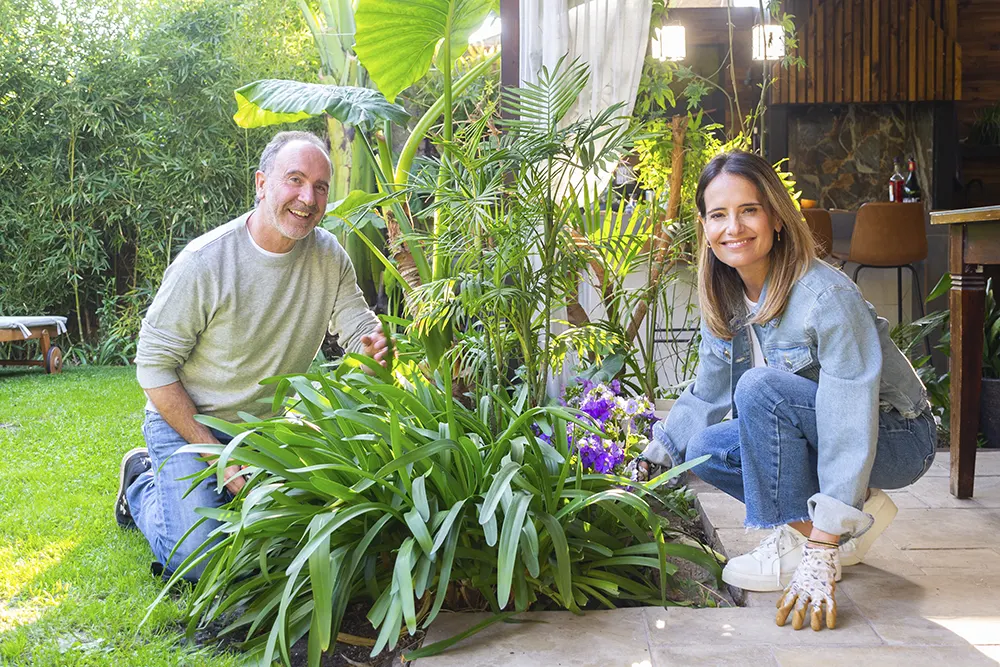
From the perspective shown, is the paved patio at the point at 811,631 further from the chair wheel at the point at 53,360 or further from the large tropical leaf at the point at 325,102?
the chair wheel at the point at 53,360

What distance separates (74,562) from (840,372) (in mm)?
1749

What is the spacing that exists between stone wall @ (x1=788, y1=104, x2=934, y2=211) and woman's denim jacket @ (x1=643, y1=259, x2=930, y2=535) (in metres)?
6.90

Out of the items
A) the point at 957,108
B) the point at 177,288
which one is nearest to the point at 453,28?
the point at 177,288

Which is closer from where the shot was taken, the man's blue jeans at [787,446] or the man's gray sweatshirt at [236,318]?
the man's blue jeans at [787,446]

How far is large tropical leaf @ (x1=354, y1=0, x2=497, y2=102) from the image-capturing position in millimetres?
2830

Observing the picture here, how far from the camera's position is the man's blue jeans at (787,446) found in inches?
68.9

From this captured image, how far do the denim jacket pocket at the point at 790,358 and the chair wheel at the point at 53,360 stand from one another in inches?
205

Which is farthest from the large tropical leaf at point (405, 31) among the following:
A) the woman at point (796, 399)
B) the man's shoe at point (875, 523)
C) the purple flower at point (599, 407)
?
the man's shoe at point (875, 523)

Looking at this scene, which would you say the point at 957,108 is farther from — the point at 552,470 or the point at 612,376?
the point at 552,470

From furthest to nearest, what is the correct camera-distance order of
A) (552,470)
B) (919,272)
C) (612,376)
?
(919,272), (612,376), (552,470)

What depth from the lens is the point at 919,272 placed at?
17.1 feet

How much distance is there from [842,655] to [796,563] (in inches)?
12.9

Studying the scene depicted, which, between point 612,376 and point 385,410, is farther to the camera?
point 612,376

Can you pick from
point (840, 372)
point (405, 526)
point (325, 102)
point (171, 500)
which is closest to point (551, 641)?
point (405, 526)
